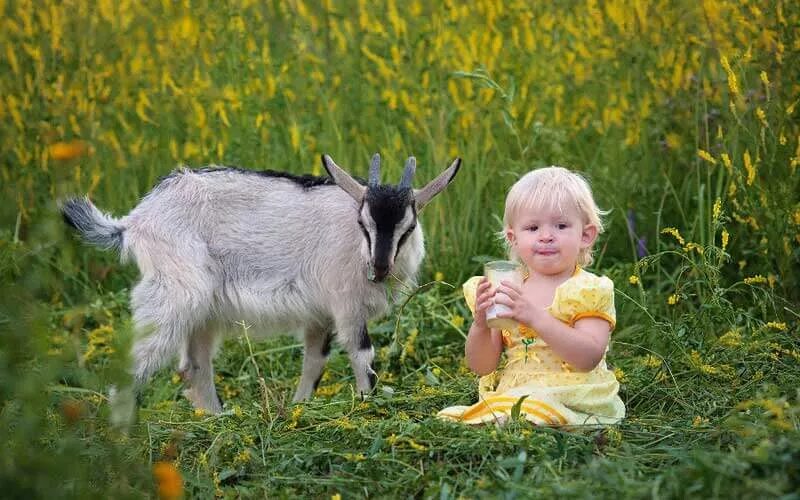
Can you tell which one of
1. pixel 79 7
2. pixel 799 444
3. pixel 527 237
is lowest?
pixel 799 444

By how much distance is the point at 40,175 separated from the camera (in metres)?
7.89

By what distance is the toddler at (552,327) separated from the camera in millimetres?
4383

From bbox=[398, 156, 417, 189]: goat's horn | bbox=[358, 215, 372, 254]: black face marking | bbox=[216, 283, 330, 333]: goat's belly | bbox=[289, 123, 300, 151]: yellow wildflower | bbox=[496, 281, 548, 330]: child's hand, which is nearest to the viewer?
bbox=[496, 281, 548, 330]: child's hand

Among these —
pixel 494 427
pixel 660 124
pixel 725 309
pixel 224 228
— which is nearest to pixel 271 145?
pixel 224 228

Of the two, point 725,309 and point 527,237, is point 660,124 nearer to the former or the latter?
point 725,309

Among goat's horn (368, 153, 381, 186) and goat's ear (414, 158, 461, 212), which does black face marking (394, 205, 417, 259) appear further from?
goat's horn (368, 153, 381, 186)

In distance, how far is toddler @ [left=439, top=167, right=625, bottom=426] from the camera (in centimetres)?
438

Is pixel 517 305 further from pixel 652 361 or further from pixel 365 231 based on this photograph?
pixel 365 231

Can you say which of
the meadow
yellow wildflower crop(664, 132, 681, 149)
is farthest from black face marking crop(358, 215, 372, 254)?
yellow wildflower crop(664, 132, 681, 149)

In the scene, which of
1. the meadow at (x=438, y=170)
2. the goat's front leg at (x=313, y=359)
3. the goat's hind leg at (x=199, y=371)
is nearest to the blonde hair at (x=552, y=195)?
the meadow at (x=438, y=170)

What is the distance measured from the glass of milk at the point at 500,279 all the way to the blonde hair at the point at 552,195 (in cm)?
31

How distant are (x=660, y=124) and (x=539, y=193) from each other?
10.3ft

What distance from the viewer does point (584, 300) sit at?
4.44 m

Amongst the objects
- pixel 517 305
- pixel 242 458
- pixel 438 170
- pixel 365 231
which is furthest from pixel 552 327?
pixel 438 170
